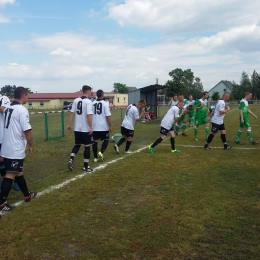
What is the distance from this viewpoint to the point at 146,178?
6.49 meters

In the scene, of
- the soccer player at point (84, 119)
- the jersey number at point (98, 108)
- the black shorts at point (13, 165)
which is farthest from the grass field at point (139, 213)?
the jersey number at point (98, 108)

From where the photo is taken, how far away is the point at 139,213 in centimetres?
460

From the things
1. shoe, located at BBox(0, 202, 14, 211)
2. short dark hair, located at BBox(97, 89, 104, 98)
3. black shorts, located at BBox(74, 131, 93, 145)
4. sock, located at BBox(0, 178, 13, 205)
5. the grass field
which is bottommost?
the grass field

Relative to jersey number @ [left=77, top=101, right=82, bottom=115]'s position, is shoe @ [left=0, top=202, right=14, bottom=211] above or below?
below

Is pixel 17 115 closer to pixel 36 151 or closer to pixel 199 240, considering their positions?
pixel 199 240

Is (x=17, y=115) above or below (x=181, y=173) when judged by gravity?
above

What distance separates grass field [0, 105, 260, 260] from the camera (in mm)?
3564

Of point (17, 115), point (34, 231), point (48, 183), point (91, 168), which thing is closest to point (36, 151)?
point (91, 168)

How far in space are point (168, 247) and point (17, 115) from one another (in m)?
2.90

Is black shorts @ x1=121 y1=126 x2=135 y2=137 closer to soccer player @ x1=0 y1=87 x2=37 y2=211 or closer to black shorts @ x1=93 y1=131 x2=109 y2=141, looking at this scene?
black shorts @ x1=93 y1=131 x2=109 y2=141

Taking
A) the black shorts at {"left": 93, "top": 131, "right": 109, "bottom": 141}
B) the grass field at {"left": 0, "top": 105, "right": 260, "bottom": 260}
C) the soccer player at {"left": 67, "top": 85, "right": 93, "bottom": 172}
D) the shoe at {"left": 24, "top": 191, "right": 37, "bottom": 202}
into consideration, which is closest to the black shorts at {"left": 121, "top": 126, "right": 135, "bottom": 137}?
the black shorts at {"left": 93, "top": 131, "right": 109, "bottom": 141}

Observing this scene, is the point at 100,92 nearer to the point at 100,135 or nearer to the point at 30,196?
the point at 100,135

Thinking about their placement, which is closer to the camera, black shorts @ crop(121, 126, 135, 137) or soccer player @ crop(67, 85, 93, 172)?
soccer player @ crop(67, 85, 93, 172)

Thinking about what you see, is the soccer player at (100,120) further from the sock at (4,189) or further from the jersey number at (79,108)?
the sock at (4,189)
